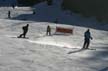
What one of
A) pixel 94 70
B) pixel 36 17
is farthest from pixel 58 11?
pixel 94 70

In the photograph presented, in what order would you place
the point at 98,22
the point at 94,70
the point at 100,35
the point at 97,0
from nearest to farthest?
the point at 94,70
the point at 100,35
the point at 98,22
the point at 97,0

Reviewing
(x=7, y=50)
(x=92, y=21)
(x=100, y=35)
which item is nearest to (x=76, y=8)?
(x=92, y=21)

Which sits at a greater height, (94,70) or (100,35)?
(94,70)

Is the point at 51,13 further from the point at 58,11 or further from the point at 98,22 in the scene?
the point at 98,22

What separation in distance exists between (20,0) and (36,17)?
28.9 meters

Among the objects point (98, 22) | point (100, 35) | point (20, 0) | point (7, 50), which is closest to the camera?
point (7, 50)

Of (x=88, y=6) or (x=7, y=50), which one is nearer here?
(x=7, y=50)

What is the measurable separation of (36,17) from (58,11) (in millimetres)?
6148

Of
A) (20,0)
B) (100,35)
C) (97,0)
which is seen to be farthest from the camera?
(20,0)

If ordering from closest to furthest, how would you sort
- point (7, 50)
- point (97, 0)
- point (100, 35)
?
point (7, 50)
point (100, 35)
point (97, 0)

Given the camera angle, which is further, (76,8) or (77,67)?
(76,8)

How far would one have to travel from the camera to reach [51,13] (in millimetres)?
65625

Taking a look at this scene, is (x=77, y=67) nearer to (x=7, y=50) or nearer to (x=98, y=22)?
(x=7, y=50)

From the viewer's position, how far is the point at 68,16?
62969 mm
